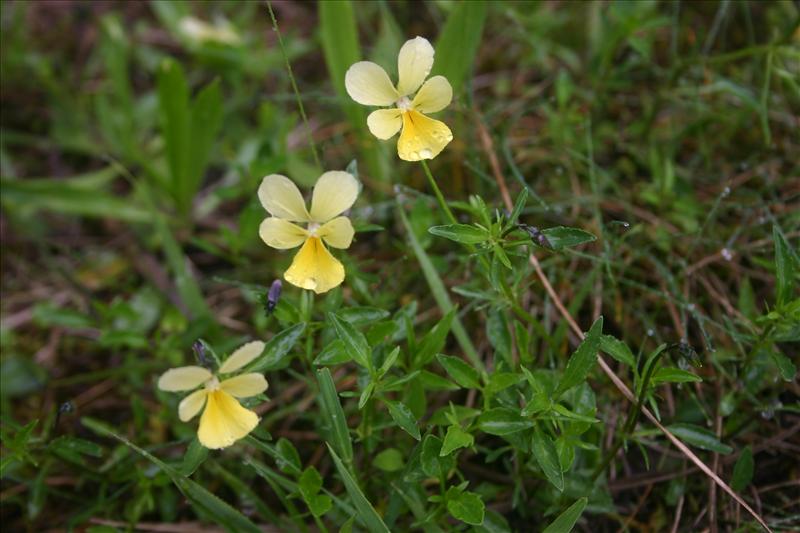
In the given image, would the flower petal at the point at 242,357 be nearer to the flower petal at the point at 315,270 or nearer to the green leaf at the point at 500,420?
the flower petal at the point at 315,270

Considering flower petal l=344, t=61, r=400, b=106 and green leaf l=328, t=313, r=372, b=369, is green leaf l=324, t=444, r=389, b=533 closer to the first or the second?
green leaf l=328, t=313, r=372, b=369

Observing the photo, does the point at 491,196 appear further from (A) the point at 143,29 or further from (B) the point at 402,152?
(A) the point at 143,29

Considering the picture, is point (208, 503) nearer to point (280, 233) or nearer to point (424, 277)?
point (280, 233)

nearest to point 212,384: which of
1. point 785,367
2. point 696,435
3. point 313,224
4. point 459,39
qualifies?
point 313,224

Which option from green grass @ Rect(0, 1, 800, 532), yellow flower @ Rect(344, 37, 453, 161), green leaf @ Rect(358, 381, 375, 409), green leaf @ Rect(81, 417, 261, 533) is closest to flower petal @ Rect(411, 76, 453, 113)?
yellow flower @ Rect(344, 37, 453, 161)

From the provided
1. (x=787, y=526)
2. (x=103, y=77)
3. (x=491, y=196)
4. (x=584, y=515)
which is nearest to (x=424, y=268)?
(x=491, y=196)

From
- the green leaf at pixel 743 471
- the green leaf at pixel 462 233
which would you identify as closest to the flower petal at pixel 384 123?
the green leaf at pixel 462 233
